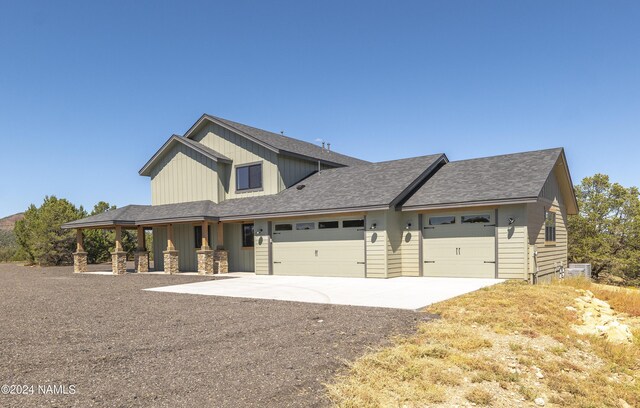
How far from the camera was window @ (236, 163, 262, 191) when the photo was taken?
67.1 ft

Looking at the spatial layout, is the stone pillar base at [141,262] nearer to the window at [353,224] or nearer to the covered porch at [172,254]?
the covered porch at [172,254]

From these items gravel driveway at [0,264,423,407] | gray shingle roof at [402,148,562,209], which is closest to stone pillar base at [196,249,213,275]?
gravel driveway at [0,264,423,407]

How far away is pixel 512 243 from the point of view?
1367 cm

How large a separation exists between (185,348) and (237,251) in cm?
1403

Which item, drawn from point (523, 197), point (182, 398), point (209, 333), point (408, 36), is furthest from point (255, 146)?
point (182, 398)

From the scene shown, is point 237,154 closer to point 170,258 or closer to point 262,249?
point 262,249

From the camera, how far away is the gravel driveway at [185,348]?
429 cm

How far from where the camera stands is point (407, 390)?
4.49m

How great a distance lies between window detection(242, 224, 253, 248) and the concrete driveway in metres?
3.70

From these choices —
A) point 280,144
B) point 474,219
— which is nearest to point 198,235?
point 280,144

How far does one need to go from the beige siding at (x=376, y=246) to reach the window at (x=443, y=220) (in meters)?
1.89

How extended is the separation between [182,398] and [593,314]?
29.6ft

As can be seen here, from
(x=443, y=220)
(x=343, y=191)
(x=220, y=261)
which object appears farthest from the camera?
(x=220, y=261)

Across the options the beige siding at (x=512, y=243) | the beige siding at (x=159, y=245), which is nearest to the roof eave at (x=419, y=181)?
the beige siding at (x=512, y=243)
